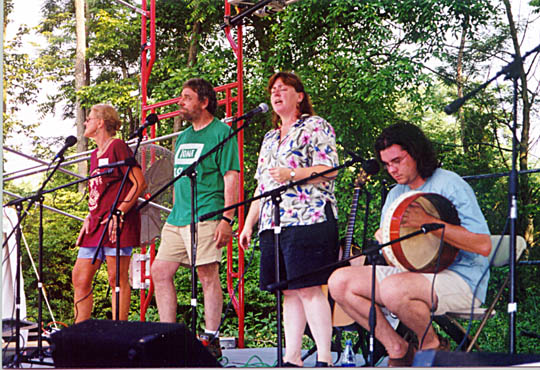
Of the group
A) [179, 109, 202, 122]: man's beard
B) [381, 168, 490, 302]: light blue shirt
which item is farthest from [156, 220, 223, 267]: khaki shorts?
[381, 168, 490, 302]: light blue shirt

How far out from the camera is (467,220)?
2.76m

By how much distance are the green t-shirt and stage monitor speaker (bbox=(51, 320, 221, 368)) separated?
87cm

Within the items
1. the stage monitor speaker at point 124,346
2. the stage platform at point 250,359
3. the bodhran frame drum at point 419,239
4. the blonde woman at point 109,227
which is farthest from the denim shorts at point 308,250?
the blonde woman at point 109,227

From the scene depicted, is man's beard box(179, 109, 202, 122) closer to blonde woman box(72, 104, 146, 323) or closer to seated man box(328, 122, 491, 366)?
blonde woman box(72, 104, 146, 323)

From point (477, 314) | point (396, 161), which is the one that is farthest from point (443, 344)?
point (396, 161)

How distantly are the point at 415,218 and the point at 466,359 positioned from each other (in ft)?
2.19

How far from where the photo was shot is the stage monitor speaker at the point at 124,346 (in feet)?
7.73

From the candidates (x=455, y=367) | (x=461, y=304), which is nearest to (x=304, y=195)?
(x=461, y=304)

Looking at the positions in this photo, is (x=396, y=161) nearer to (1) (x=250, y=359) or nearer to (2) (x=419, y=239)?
(2) (x=419, y=239)

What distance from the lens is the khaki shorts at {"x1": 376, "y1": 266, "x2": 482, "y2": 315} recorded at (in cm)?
265

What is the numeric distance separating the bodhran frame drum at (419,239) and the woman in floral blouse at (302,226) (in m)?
0.33

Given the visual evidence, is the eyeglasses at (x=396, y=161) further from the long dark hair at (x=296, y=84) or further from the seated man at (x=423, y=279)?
the long dark hair at (x=296, y=84)

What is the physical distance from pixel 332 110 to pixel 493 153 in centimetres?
169

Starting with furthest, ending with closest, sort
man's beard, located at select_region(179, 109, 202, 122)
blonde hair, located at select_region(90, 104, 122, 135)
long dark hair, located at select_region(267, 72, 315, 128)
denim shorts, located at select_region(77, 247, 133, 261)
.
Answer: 1. blonde hair, located at select_region(90, 104, 122, 135)
2. denim shorts, located at select_region(77, 247, 133, 261)
3. man's beard, located at select_region(179, 109, 202, 122)
4. long dark hair, located at select_region(267, 72, 315, 128)
